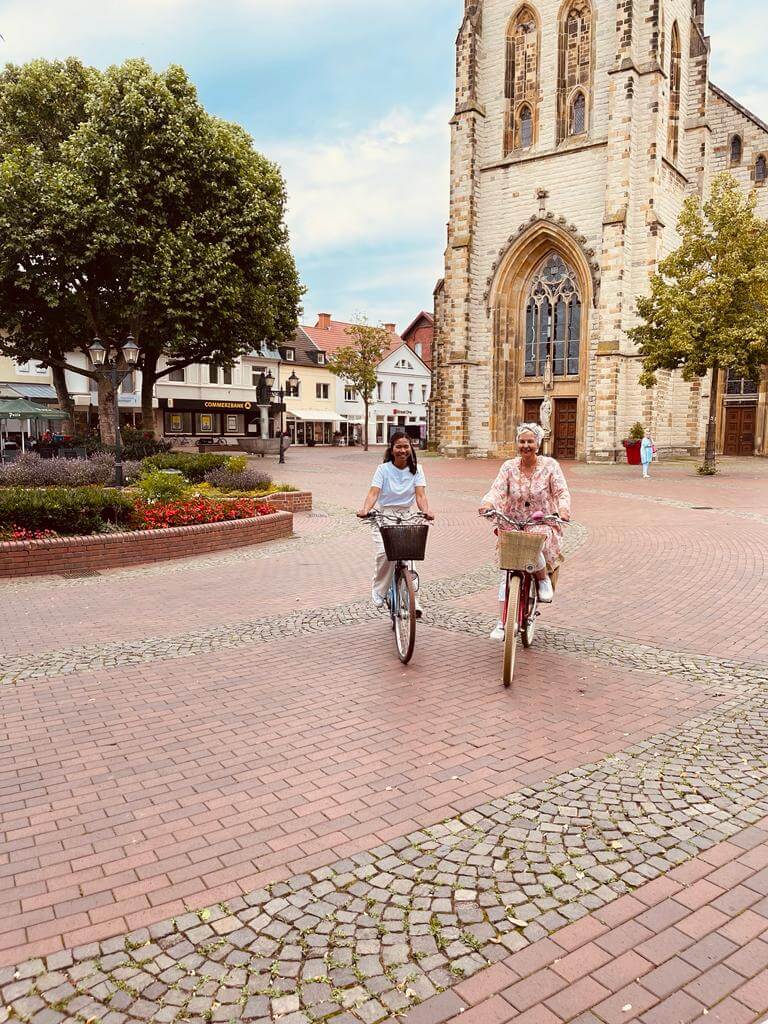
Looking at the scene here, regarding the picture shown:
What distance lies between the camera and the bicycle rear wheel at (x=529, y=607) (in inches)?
243

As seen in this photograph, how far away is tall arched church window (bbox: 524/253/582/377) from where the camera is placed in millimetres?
34594

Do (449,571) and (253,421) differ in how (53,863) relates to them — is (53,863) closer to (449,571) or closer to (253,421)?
(449,571)

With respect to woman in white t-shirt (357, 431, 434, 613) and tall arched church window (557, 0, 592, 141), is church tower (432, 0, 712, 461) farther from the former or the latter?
woman in white t-shirt (357, 431, 434, 613)

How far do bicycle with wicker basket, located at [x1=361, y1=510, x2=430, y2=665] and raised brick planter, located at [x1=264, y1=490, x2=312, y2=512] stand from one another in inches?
376

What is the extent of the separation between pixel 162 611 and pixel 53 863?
4731mm

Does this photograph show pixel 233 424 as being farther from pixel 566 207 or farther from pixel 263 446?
pixel 566 207

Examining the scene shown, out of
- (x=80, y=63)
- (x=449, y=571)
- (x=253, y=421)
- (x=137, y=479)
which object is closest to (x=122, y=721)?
(x=449, y=571)

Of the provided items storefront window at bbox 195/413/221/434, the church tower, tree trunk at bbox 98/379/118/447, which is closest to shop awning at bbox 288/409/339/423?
storefront window at bbox 195/413/221/434

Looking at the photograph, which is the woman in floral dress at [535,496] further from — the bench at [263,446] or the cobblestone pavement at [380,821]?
the bench at [263,446]

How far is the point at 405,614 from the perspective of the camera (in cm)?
608

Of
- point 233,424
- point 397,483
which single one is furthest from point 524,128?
point 397,483

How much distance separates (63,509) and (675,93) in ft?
113

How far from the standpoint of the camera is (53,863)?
3330mm

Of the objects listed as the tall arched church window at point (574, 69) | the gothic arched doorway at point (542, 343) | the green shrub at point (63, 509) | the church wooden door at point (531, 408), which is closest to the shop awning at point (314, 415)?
the gothic arched doorway at point (542, 343)
